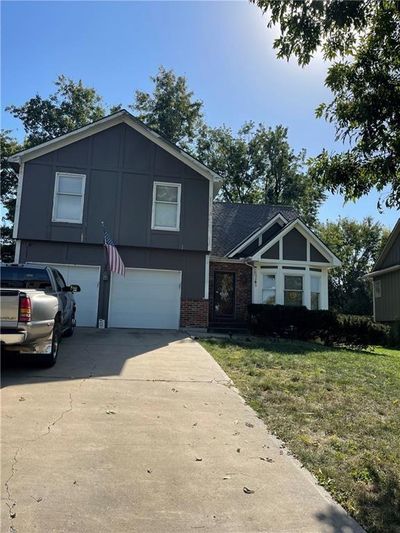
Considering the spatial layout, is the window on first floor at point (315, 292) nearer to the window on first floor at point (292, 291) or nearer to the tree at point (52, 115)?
the window on first floor at point (292, 291)

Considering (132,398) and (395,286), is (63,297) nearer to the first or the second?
(132,398)

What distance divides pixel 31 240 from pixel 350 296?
1177 inches

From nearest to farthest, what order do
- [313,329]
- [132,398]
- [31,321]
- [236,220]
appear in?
[132,398]
[31,321]
[313,329]
[236,220]

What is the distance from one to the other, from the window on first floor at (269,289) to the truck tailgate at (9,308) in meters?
13.0

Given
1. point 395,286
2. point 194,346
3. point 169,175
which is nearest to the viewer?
point 194,346

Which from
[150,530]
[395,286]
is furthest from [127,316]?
[395,286]

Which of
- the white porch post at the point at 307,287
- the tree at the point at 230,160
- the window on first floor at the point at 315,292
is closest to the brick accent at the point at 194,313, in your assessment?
the white porch post at the point at 307,287

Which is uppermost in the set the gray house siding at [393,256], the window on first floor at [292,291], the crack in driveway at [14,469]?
the gray house siding at [393,256]

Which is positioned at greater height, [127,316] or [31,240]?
[31,240]

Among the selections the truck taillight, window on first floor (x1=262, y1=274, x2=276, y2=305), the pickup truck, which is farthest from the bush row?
the truck taillight

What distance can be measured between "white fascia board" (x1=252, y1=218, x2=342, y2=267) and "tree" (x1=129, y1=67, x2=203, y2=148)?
743 inches

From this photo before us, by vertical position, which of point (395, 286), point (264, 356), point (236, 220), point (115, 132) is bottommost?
point (264, 356)

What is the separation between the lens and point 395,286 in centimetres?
2502

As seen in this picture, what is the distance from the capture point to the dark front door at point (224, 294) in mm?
19594
